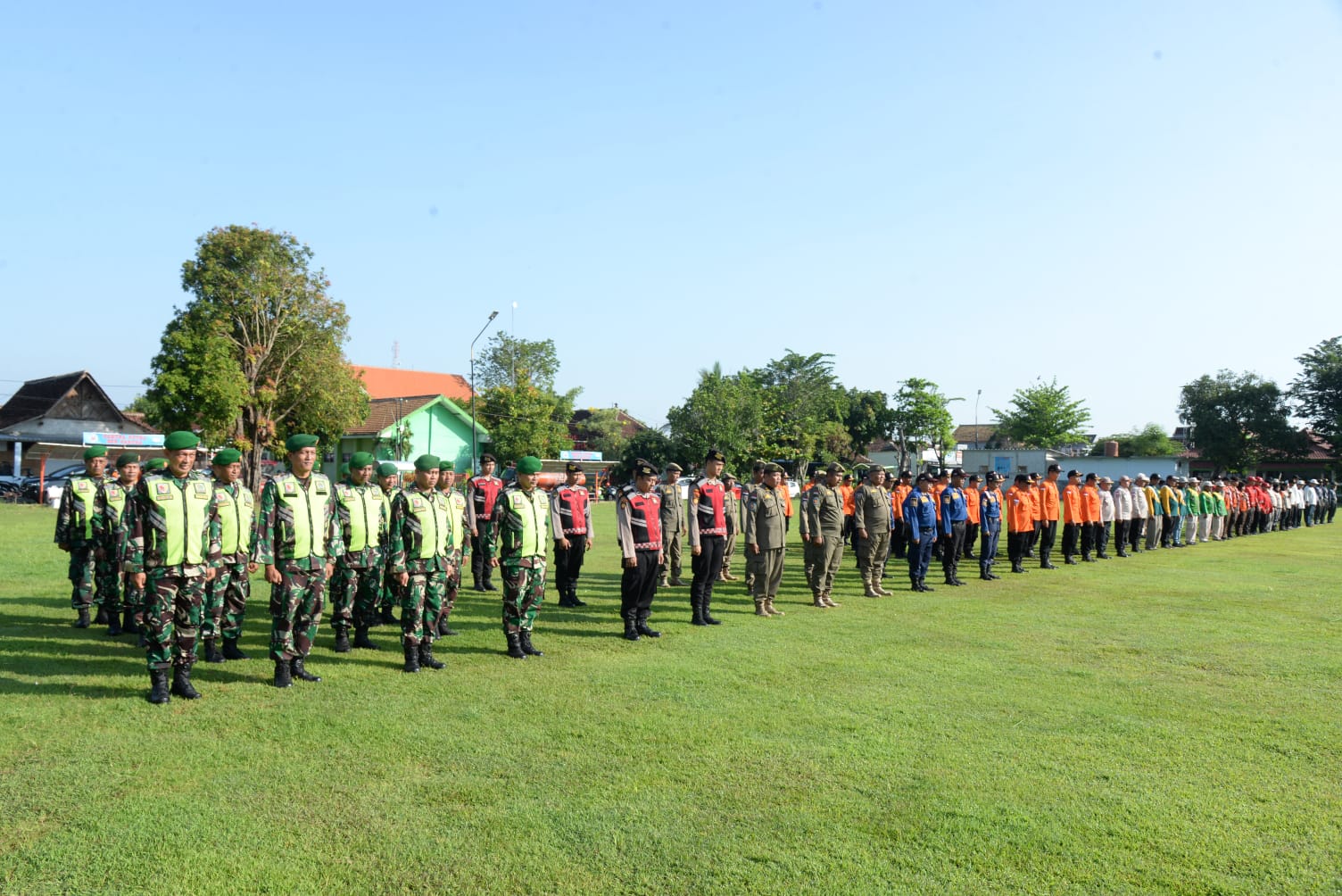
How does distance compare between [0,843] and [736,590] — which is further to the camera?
[736,590]

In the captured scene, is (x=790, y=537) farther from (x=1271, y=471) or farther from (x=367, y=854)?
(x=1271, y=471)

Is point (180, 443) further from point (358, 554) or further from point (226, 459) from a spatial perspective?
point (358, 554)

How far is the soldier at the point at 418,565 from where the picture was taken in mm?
7254

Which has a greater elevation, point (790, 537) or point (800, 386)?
point (800, 386)

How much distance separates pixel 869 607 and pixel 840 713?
5.30 metres

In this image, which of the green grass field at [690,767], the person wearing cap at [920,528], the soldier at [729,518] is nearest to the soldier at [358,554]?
the green grass field at [690,767]

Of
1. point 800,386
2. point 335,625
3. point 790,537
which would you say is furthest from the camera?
point 800,386

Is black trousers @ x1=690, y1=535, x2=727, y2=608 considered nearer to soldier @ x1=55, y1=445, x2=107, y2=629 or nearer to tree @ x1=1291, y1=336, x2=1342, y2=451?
soldier @ x1=55, y1=445, x2=107, y2=629

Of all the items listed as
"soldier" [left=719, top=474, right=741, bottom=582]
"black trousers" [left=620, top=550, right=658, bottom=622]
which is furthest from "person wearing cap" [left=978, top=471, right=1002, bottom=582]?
"black trousers" [left=620, top=550, right=658, bottom=622]

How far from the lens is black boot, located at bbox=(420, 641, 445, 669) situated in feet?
24.1

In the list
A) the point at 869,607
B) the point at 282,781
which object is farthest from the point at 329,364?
the point at 282,781

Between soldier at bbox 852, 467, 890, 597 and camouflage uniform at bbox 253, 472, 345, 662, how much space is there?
7.70 metres

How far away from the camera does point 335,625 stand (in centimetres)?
805

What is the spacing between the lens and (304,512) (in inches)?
270
